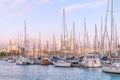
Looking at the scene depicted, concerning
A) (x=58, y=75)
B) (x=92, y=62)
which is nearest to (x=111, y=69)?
(x=58, y=75)

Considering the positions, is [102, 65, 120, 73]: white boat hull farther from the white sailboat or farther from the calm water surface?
the white sailboat

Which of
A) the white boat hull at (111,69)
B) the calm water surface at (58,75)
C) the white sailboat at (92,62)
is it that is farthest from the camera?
the white sailboat at (92,62)

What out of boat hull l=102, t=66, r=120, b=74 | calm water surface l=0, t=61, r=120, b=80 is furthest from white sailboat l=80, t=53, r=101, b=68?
boat hull l=102, t=66, r=120, b=74

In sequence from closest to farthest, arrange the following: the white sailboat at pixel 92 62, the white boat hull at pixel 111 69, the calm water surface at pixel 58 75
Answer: the calm water surface at pixel 58 75 → the white boat hull at pixel 111 69 → the white sailboat at pixel 92 62

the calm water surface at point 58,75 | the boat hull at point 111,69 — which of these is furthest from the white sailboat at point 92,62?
the boat hull at point 111,69

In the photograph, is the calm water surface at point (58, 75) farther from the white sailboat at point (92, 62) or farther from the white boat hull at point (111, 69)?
the white sailboat at point (92, 62)

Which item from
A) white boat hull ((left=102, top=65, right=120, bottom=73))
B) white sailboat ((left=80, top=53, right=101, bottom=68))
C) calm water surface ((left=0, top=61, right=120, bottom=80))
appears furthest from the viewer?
white sailboat ((left=80, top=53, right=101, bottom=68))

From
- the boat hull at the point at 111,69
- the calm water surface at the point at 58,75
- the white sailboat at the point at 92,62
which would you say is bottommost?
the calm water surface at the point at 58,75

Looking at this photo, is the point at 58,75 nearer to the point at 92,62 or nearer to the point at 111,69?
the point at 111,69

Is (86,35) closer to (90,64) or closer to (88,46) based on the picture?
(88,46)

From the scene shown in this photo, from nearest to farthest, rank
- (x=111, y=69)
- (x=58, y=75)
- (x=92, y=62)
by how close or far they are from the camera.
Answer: (x=111, y=69), (x=58, y=75), (x=92, y=62)

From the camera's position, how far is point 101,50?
93.8 meters

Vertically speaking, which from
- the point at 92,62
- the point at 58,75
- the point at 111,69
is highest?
the point at 92,62

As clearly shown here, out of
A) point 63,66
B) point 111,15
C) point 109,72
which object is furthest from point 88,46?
point 109,72
